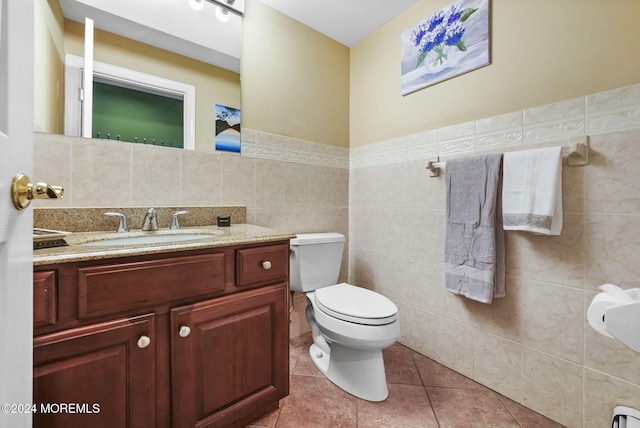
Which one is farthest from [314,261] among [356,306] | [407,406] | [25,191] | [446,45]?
[446,45]

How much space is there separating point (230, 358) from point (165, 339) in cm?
25

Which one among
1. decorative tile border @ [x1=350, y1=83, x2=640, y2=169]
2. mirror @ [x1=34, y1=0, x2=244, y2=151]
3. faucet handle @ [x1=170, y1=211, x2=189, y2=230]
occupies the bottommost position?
faucet handle @ [x1=170, y1=211, x2=189, y2=230]

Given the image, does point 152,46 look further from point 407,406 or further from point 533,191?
point 407,406

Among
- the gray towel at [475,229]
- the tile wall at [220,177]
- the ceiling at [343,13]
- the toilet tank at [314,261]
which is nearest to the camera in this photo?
the tile wall at [220,177]

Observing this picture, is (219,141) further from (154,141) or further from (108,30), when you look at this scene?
(108,30)

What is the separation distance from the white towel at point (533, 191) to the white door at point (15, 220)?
158 cm

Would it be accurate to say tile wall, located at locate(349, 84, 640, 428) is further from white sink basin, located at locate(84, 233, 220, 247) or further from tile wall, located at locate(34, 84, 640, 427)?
white sink basin, located at locate(84, 233, 220, 247)

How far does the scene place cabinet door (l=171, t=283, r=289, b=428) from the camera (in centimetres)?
92

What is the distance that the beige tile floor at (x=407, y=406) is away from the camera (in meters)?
1.20

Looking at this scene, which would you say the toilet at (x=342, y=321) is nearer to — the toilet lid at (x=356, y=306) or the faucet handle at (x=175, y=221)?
the toilet lid at (x=356, y=306)

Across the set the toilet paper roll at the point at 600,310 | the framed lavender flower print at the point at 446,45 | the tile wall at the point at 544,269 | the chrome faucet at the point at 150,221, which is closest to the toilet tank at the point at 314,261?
the tile wall at the point at 544,269

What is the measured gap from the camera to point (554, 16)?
1198 millimetres

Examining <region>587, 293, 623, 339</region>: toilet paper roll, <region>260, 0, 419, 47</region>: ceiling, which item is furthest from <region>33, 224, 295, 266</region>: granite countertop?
<region>260, 0, 419, 47</region>: ceiling

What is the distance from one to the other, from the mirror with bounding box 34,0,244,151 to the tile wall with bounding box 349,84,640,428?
118 cm
